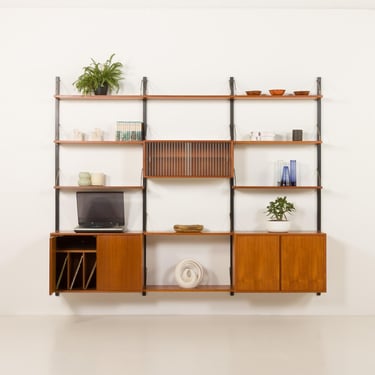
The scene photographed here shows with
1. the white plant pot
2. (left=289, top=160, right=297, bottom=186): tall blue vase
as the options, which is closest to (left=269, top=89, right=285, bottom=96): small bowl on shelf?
(left=289, top=160, right=297, bottom=186): tall blue vase

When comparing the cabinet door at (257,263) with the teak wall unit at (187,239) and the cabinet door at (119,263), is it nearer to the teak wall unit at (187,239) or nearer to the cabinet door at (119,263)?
the teak wall unit at (187,239)

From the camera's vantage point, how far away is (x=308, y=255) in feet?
17.9

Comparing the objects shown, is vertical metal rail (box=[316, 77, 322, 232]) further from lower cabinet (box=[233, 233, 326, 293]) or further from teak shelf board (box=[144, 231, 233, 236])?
teak shelf board (box=[144, 231, 233, 236])

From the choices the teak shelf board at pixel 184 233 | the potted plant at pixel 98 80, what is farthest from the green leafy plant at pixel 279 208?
the potted plant at pixel 98 80

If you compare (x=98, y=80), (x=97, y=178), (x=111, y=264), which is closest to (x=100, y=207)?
(x=97, y=178)

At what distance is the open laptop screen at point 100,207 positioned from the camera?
5.71 m

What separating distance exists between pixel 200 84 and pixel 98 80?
102 cm

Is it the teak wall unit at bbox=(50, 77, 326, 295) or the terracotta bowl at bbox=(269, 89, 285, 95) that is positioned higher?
the terracotta bowl at bbox=(269, 89, 285, 95)

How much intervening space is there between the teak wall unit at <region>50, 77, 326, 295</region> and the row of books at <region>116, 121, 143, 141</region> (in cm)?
6

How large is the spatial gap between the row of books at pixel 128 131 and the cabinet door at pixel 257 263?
1385 mm

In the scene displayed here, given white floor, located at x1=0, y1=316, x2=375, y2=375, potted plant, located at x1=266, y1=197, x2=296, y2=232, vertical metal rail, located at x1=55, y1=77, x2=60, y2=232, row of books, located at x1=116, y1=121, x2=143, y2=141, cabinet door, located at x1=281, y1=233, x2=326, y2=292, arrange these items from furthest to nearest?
vertical metal rail, located at x1=55, y1=77, x2=60, y2=232 → row of books, located at x1=116, y1=121, x2=143, y2=141 → potted plant, located at x1=266, y1=197, x2=296, y2=232 → cabinet door, located at x1=281, y1=233, x2=326, y2=292 → white floor, located at x1=0, y1=316, x2=375, y2=375

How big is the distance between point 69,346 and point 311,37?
12.4ft

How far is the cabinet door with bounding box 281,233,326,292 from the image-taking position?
544cm
